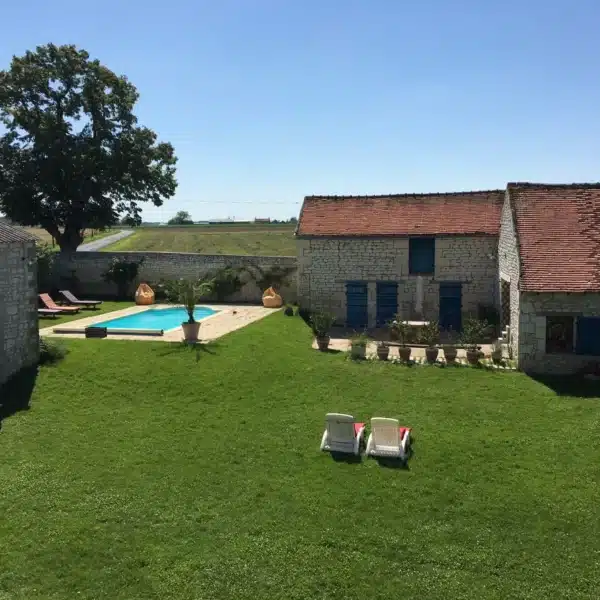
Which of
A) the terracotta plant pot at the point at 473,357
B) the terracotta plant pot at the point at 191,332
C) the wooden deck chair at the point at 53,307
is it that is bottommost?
the terracotta plant pot at the point at 473,357

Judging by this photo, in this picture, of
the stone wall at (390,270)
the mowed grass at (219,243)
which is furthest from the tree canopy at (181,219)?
the stone wall at (390,270)

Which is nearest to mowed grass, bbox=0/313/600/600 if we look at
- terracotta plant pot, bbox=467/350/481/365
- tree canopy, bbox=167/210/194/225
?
terracotta plant pot, bbox=467/350/481/365

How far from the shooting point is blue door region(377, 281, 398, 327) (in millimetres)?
23312

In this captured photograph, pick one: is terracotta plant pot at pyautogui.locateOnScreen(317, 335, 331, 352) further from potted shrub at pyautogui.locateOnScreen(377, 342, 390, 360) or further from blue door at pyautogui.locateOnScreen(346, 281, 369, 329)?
blue door at pyautogui.locateOnScreen(346, 281, 369, 329)

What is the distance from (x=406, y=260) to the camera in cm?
2314

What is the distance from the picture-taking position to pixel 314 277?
24.2m

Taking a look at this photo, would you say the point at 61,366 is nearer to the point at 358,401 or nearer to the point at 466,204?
the point at 358,401

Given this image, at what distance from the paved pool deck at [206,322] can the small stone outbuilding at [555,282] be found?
990 centimetres

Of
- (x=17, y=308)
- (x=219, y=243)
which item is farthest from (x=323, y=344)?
(x=219, y=243)

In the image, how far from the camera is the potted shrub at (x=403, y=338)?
17781 mm

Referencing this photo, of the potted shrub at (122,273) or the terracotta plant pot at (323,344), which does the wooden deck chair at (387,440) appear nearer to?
the terracotta plant pot at (323,344)

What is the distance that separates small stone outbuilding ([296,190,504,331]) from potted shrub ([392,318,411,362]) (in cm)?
387

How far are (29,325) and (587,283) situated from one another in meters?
16.0

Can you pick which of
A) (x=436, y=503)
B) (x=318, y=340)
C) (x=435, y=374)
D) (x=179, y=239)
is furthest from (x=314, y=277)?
(x=179, y=239)
